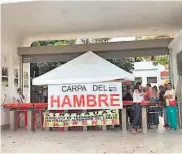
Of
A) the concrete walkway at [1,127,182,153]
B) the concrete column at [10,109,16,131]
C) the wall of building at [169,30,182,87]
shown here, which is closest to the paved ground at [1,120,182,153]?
the concrete walkway at [1,127,182,153]

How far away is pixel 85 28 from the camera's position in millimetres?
9758

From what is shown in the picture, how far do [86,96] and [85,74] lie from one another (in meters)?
0.65

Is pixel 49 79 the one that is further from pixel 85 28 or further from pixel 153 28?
pixel 153 28

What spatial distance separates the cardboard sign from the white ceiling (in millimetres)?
2781

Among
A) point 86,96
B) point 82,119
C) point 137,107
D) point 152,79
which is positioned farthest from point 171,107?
point 152,79

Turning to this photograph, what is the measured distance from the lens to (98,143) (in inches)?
232

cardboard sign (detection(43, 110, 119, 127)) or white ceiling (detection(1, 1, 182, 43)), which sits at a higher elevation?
white ceiling (detection(1, 1, 182, 43))

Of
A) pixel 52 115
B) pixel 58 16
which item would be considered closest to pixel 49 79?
pixel 52 115

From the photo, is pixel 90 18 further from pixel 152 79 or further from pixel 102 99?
pixel 152 79

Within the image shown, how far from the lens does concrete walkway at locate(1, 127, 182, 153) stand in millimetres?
5209

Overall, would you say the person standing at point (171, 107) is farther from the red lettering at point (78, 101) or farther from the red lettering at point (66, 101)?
the red lettering at point (66, 101)

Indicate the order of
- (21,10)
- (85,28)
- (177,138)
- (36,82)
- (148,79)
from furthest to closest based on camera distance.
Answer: (148,79), (85,28), (36,82), (21,10), (177,138)

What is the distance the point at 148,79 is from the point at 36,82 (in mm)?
16076

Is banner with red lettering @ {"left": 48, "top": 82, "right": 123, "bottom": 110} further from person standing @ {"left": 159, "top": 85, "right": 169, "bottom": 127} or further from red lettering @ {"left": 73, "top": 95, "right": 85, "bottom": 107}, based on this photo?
person standing @ {"left": 159, "top": 85, "right": 169, "bottom": 127}
